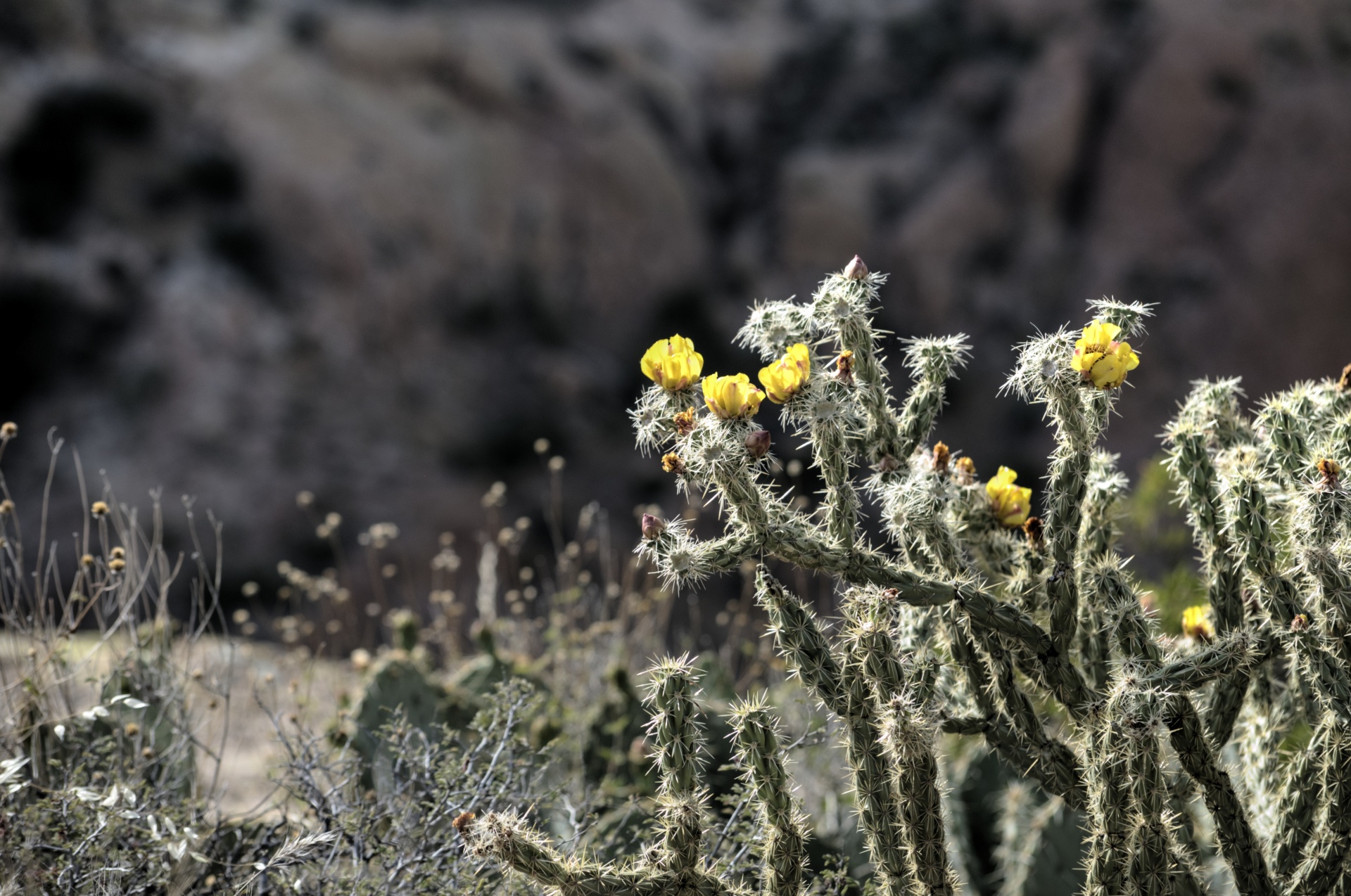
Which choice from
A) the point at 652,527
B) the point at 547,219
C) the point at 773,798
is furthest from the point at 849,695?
the point at 547,219

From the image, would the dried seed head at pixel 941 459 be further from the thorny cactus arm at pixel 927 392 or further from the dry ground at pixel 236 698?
the dry ground at pixel 236 698

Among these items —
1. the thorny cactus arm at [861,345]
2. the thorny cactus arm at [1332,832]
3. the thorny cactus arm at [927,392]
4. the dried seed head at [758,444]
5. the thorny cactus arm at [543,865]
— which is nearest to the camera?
the thorny cactus arm at [543,865]

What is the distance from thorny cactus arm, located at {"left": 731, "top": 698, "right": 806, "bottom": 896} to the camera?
2.15 m

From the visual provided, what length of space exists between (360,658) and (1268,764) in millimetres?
2714

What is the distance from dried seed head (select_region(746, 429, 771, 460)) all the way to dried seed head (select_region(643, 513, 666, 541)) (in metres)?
0.22

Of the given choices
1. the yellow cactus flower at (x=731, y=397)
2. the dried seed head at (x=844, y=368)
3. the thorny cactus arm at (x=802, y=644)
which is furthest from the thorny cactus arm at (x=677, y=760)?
the dried seed head at (x=844, y=368)

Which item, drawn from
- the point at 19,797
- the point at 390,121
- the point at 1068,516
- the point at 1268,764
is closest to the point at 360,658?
the point at 19,797

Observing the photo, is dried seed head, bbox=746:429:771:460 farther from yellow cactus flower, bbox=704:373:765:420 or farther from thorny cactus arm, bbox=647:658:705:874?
thorny cactus arm, bbox=647:658:705:874

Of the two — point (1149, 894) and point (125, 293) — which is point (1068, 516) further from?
point (125, 293)

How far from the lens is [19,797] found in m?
2.82

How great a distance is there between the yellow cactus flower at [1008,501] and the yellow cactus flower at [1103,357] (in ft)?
1.47

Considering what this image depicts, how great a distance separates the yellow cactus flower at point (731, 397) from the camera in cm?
213

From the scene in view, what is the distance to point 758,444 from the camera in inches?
81.4

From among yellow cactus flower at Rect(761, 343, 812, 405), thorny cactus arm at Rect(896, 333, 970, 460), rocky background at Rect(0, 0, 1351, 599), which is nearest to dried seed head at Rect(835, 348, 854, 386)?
yellow cactus flower at Rect(761, 343, 812, 405)
